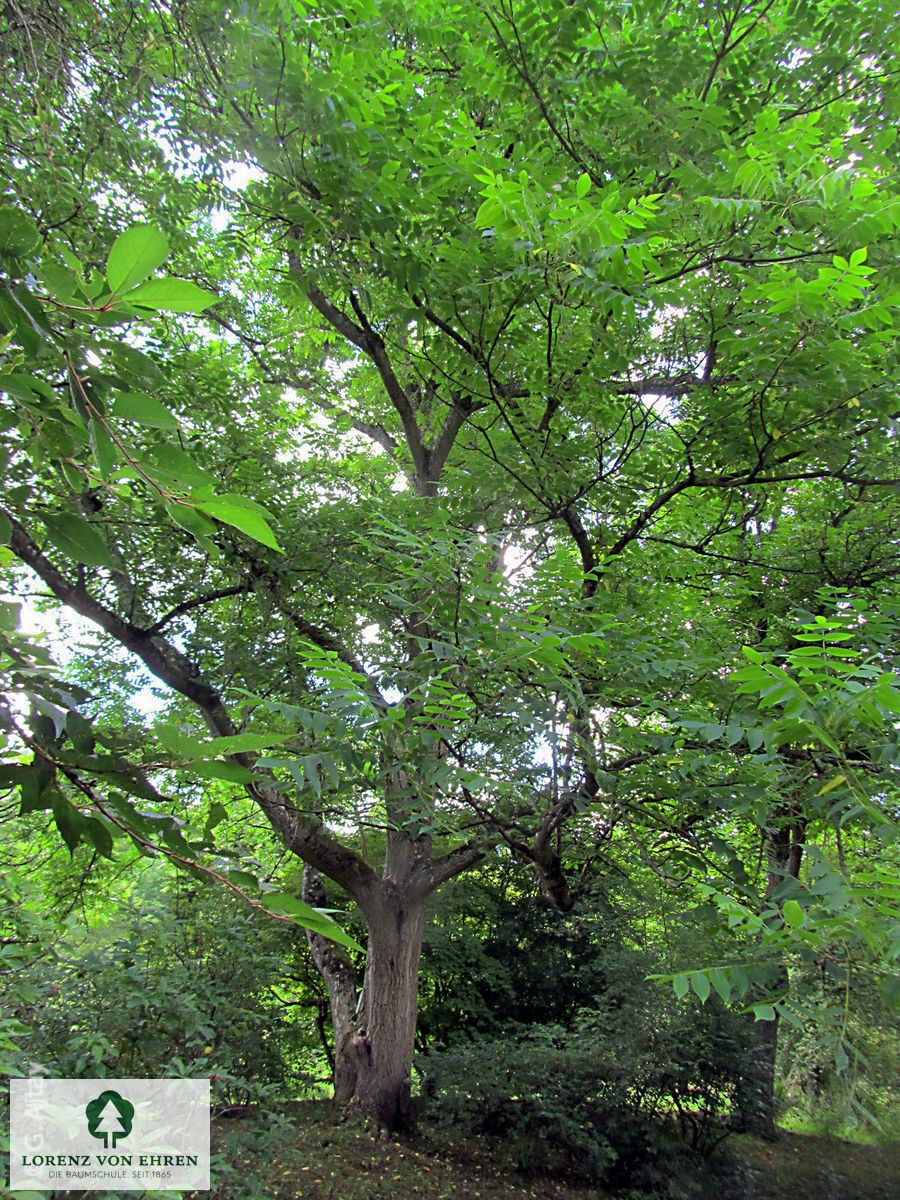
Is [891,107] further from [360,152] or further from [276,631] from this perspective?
[276,631]

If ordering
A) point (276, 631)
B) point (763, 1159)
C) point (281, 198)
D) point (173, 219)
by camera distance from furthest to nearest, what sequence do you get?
point (763, 1159), point (276, 631), point (173, 219), point (281, 198)

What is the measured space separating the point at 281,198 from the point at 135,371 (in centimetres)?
353

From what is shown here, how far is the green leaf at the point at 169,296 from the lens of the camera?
59 centimetres

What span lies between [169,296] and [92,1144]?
352cm

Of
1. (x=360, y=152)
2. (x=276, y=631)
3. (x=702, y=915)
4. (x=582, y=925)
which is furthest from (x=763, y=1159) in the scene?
(x=360, y=152)

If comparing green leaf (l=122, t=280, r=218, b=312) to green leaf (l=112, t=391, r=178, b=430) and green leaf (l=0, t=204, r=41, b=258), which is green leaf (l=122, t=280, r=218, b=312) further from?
green leaf (l=0, t=204, r=41, b=258)

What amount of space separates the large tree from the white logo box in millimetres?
1610

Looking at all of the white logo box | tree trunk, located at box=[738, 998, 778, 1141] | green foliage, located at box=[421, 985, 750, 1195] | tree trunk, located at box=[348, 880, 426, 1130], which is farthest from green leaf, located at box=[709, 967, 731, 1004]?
tree trunk, located at box=[738, 998, 778, 1141]

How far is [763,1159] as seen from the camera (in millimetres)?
6910

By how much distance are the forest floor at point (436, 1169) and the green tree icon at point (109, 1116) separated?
716 mm

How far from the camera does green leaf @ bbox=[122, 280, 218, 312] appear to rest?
595 mm

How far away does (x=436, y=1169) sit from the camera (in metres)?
5.53

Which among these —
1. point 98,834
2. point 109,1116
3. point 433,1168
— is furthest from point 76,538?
point 433,1168

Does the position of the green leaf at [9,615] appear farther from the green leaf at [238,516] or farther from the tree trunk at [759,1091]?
the tree trunk at [759,1091]
